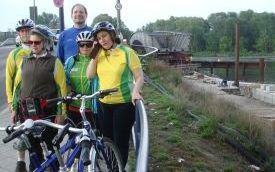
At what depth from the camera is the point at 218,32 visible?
147 metres

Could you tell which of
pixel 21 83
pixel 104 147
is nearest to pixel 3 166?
pixel 21 83

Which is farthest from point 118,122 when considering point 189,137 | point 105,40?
point 189,137

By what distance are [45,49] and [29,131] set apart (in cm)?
157

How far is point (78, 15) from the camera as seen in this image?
5.96 metres

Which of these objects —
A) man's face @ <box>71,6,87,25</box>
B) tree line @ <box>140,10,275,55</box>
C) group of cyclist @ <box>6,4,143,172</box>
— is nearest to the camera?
group of cyclist @ <box>6,4,143,172</box>

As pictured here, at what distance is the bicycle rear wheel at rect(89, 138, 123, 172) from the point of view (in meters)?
3.89

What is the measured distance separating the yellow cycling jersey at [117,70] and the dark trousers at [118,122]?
8cm

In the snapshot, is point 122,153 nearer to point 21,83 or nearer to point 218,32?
point 21,83

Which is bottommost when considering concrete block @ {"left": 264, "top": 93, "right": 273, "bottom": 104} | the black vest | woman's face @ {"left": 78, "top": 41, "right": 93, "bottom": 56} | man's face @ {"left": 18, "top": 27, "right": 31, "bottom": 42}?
concrete block @ {"left": 264, "top": 93, "right": 273, "bottom": 104}

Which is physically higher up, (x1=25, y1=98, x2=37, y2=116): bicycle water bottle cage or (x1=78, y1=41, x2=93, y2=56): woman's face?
(x1=78, y1=41, x2=93, y2=56): woman's face

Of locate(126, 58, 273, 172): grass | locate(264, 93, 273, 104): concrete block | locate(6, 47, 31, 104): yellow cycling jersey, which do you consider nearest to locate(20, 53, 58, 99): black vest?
locate(6, 47, 31, 104): yellow cycling jersey

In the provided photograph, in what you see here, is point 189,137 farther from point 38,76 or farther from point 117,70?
point 38,76

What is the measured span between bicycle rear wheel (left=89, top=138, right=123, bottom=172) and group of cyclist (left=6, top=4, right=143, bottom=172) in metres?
0.38

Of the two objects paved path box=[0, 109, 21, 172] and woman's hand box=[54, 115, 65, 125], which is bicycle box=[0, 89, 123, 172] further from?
paved path box=[0, 109, 21, 172]
